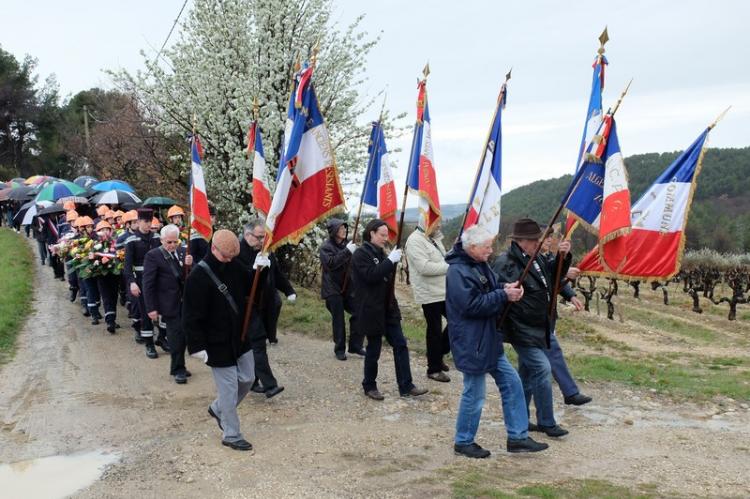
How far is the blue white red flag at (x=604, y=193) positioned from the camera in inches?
259

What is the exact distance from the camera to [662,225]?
7.70m

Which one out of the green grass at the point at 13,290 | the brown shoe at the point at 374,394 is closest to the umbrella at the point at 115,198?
the green grass at the point at 13,290

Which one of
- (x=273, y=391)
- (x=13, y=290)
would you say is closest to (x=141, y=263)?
(x=273, y=391)

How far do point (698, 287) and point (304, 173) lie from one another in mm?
30720

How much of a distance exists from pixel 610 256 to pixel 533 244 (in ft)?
3.92

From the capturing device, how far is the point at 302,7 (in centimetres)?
1631

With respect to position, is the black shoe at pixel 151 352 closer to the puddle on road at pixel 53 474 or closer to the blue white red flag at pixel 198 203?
the blue white red flag at pixel 198 203

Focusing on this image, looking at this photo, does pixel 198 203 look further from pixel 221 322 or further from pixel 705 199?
pixel 705 199

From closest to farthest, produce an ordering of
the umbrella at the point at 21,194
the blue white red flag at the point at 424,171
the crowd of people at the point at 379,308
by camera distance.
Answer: the crowd of people at the point at 379,308 < the blue white red flag at the point at 424,171 < the umbrella at the point at 21,194

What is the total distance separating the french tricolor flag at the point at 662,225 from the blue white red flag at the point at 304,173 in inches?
116

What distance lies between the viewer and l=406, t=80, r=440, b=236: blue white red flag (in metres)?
7.92

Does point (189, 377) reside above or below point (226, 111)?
below

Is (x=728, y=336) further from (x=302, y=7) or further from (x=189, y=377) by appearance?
(x=189, y=377)

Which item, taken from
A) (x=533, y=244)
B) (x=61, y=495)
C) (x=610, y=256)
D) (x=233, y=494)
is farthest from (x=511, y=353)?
(x=61, y=495)
